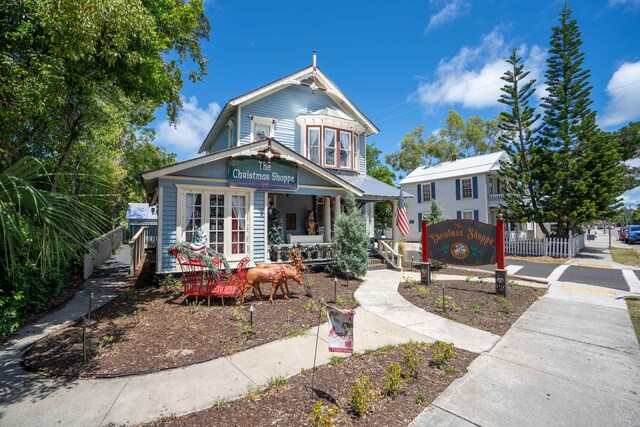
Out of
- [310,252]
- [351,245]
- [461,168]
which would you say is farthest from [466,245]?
[461,168]

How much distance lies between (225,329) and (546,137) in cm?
2416

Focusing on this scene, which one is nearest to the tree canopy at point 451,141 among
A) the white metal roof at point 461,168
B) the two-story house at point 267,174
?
the white metal roof at point 461,168

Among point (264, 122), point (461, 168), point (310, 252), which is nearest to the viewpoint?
point (310, 252)

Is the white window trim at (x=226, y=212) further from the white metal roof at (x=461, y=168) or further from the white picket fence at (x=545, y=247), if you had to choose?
the white metal roof at (x=461, y=168)

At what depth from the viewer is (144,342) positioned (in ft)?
17.3

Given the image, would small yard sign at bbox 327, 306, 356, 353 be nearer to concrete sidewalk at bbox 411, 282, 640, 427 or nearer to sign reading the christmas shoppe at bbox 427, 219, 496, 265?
concrete sidewalk at bbox 411, 282, 640, 427

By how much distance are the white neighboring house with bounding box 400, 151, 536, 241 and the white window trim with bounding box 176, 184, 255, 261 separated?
69.7ft

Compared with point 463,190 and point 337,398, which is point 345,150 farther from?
point 463,190

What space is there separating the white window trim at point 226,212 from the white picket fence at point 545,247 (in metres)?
19.3

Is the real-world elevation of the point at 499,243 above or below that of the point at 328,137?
below

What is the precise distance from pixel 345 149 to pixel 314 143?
5.77ft

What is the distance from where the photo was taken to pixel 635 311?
7551mm

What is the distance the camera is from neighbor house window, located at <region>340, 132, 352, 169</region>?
15.8 meters

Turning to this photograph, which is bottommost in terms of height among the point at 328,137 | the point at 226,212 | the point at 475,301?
the point at 475,301
